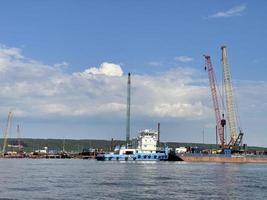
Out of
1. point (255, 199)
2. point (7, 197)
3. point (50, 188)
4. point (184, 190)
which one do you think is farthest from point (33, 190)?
point (255, 199)

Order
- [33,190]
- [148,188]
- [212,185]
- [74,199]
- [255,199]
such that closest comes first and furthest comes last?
[74,199]
[255,199]
[33,190]
[148,188]
[212,185]

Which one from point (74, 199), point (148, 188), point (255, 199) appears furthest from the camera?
point (148, 188)

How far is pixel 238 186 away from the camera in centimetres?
10906

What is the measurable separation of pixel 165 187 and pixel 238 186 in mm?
16166

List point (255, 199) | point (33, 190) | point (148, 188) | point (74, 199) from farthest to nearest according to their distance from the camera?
point (148, 188), point (33, 190), point (255, 199), point (74, 199)

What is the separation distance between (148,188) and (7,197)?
2854cm

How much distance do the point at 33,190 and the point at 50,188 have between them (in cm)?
465

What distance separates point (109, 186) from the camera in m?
103

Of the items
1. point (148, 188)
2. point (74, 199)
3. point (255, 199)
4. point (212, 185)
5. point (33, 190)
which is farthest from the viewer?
point (212, 185)

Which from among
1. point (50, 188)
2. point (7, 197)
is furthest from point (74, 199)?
point (50, 188)

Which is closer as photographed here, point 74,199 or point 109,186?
point 74,199

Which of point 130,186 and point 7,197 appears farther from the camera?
point 130,186

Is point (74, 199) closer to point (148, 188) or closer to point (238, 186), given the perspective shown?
point (148, 188)

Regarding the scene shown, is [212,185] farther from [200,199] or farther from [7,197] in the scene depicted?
[7,197]
